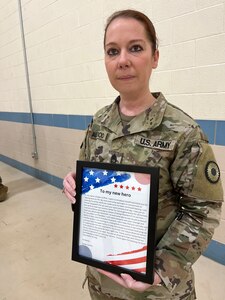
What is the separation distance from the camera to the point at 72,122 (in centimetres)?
285

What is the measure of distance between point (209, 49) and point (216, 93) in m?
0.28

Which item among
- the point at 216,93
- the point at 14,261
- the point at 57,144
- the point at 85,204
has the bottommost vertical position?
the point at 14,261

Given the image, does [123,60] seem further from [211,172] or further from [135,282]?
[135,282]

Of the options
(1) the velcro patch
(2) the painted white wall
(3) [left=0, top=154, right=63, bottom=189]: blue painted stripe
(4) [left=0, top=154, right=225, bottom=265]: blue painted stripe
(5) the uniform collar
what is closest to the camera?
(5) the uniform collar

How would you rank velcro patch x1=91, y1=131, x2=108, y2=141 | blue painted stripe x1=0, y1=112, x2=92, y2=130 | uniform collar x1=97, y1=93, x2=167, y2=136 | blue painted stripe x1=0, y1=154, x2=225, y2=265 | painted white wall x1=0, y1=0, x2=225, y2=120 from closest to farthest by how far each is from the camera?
uniform collar x1=97, y1=93, x2=167, y2=136 < velcro patch x1=91, y1=131, x2=108, y2=141 < painted white wall x1=0, y1=0, x2=225, y2=120 < blue painted stripe x1=0, y1=154, x2=225, y2=265 < blue painted stripe x1=0, y1=112, x2=92, y2=130

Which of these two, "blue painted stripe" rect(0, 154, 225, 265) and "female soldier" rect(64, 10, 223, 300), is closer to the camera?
"female soldier" rect(64, 10, 223, 300)

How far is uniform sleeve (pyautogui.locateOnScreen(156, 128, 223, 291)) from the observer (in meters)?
0.69

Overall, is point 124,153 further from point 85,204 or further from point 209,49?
point 209,49

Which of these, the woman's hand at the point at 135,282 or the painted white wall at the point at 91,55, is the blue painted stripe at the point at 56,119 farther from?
the woman's hand at the point at 135,282

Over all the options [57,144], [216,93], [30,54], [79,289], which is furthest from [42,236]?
[30,54]

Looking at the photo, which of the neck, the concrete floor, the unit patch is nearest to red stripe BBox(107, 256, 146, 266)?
the unit patch

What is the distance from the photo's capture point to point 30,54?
3.21 meters

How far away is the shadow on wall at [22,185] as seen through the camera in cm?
340

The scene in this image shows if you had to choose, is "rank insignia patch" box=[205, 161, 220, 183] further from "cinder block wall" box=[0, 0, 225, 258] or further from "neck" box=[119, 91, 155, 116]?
"cinder block wall" box=[0, 0, 225, 258]
